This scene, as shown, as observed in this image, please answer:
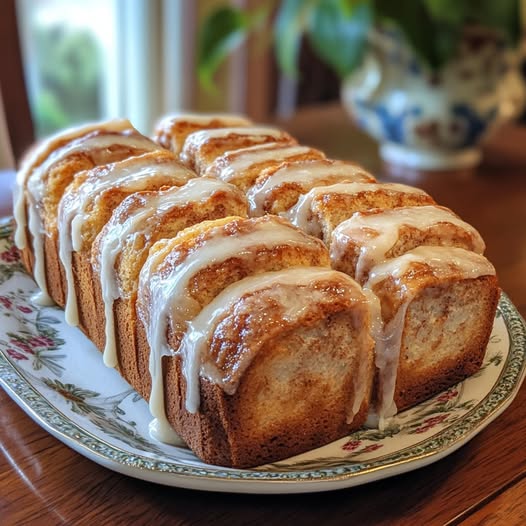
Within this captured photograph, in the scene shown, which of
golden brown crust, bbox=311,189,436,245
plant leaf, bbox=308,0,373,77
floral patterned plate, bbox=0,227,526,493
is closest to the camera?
floral patterned plate, bbox=0,227,526,493

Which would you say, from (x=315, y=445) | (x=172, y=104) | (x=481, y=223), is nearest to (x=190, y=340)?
(x=315, y=445)

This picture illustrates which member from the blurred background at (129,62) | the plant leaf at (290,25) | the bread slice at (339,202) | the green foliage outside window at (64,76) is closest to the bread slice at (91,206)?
the bread slice at (339,202)

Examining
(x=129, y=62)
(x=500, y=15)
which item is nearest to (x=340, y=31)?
(x=500, y=15)

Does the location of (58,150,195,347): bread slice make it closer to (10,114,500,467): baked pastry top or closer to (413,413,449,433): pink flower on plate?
(10,114,500,467): baked pastry top

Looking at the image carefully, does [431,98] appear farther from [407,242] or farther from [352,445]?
[352,445]

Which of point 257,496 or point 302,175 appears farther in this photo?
point 302,175

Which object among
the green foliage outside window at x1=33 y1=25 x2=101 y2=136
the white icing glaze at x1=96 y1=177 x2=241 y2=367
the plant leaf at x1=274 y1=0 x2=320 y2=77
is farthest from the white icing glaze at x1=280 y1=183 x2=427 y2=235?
the green foliage outside window at x1=33 y1=25 x2=101 y2=136
